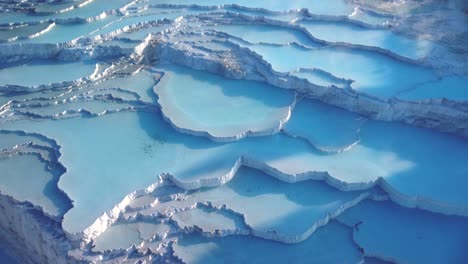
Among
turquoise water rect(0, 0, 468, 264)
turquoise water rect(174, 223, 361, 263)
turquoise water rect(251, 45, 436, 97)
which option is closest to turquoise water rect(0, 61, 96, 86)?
turquoise water rect(0, 0, 468, 264)

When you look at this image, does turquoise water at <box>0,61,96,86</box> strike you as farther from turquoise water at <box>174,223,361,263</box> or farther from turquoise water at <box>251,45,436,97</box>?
turquoise water at <box>174,223,361,263</box>

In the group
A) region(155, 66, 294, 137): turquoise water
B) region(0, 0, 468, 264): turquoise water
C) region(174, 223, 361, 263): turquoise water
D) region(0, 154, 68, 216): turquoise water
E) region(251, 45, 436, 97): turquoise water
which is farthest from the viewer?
region(251, 45, 436, 97): turquoise water

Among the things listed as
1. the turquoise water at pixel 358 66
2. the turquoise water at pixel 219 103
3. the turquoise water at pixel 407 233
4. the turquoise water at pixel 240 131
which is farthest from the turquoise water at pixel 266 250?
the turquoise water at pixel 358 66

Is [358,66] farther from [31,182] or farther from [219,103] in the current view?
[31,182]

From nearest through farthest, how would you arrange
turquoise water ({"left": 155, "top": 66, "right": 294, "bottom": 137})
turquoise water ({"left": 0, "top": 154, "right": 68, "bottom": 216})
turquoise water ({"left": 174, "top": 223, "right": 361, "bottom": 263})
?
turquoise water ({"left": 174, "top": 223, "right": 361, "bottom": 263}) → turquoise water ({"left": 0, "top": 154, "right": 68, "bottom": 216}) → turquoise water ({"left": 155, "top": 66, "right": 294, "bottom": 137})

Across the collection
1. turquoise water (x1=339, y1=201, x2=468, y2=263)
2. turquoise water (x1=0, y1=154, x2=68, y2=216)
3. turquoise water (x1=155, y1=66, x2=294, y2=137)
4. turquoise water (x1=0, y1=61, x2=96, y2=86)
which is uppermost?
turquoise water (x1=0, y1=61, x2=96, y2=86)

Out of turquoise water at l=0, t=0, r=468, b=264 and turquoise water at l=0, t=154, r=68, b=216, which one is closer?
turquoise water at l=0, t=0, r=468, b=264

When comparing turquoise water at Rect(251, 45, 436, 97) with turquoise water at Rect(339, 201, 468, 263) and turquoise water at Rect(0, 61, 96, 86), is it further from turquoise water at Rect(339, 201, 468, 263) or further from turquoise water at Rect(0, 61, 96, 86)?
turquoise water at Rect(0, 61, 96, 86)

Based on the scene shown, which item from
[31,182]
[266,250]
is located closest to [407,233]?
[266,250]

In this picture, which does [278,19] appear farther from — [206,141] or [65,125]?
[65,125]

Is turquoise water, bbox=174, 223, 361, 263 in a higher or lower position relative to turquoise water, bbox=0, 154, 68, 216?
lower

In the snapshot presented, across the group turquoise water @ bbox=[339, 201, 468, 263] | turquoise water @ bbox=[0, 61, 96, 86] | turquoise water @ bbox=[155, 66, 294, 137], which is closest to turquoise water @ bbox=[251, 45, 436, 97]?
turquoise water @ bbox=[155, 66, 294, 137]

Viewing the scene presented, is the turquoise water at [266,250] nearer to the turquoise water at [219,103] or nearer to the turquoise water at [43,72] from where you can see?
the turquoise water at [219,103]
